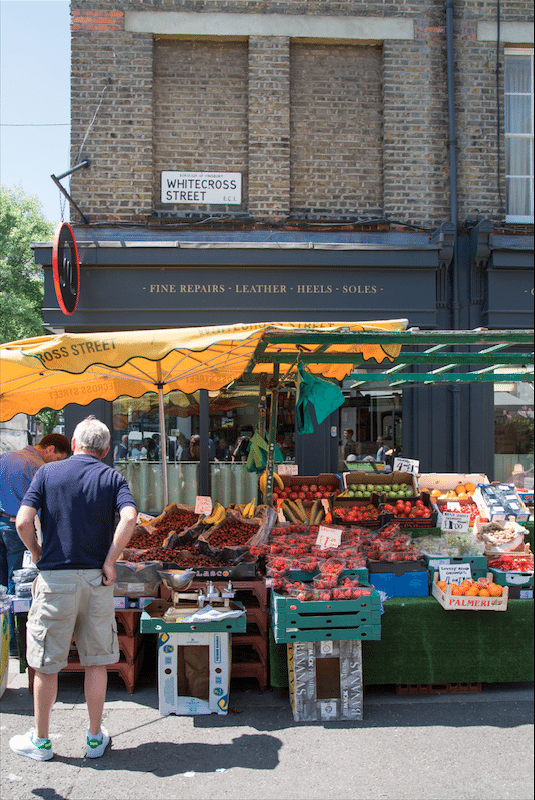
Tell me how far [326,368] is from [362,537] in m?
2.20

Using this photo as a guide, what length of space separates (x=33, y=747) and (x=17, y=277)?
1792cm

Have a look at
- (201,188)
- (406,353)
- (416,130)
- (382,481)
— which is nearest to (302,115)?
(416,130)

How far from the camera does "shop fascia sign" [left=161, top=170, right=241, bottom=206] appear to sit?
8984 millimetres

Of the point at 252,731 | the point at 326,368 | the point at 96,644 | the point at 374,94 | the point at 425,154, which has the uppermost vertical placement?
the point at 374,94

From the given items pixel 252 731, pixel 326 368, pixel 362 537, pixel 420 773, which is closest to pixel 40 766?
pixel 252 731

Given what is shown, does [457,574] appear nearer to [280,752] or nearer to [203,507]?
[280,752]

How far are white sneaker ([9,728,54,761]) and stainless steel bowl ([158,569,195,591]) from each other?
4.51 feet

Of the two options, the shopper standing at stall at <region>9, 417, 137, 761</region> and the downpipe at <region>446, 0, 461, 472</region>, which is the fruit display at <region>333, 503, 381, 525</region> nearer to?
the downpipe at <region>446, 0, 461, 472</region>

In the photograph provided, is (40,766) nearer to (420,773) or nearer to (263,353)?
(420,773)

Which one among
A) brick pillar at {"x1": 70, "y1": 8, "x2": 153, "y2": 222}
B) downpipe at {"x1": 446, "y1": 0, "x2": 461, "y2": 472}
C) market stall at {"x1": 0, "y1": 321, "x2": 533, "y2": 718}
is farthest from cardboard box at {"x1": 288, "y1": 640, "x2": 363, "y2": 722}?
brick pillar at {"x1": 70, "y1": 8, "x2": 153, "y2": 222}

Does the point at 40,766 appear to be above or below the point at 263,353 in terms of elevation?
below

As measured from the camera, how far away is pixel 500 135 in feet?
30.3

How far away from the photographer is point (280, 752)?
12.6 feet

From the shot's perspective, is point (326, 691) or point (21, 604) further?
point (21, 604)
